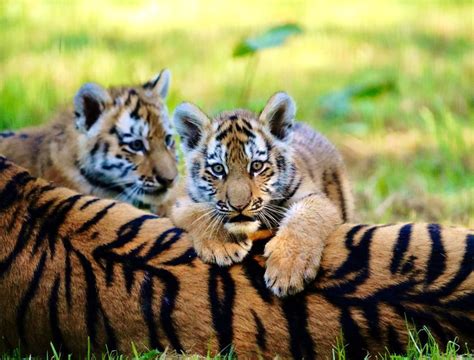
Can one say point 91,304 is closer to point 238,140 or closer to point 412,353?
point 238,140

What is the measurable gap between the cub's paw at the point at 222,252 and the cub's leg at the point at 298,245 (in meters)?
0.11

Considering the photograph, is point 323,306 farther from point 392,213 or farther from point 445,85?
point 445,85

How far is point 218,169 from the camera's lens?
4555 millimetres

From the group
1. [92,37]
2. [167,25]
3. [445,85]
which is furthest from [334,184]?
[167,25]

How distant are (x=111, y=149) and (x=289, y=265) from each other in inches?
94.3

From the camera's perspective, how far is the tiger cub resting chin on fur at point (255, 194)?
3.91 m

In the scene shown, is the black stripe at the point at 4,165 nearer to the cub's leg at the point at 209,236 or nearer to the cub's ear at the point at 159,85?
the cub's leg at the point at 209,236

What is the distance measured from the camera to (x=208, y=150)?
469 cm

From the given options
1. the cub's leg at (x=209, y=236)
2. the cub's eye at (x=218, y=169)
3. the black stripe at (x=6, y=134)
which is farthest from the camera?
the black stripe at (x=6, y=134)

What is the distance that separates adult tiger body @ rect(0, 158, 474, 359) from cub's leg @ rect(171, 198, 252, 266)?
0.17 ft

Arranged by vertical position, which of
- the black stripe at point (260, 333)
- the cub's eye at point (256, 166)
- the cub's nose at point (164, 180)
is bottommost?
the black stripe at point (260, 333)

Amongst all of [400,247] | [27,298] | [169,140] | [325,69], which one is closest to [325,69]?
[325,69]

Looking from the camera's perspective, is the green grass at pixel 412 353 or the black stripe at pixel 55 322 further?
the black stripe at pixel 55 322

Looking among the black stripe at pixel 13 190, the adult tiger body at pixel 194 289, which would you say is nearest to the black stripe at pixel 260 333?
the adult tiger body at pixel 194 289
